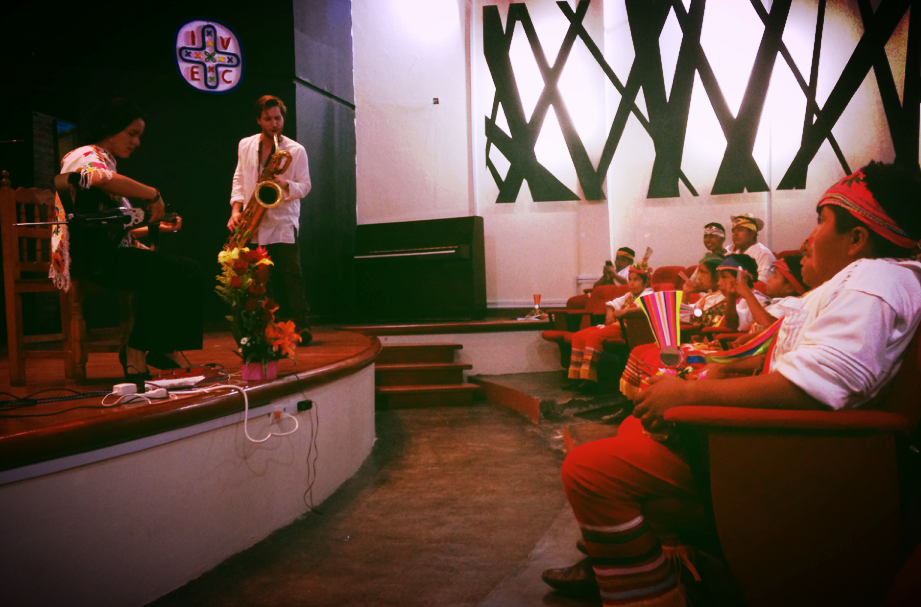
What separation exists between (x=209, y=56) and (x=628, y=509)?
19.1ft

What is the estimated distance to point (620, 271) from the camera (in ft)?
19.1

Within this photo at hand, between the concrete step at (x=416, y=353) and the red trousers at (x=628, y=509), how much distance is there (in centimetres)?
385

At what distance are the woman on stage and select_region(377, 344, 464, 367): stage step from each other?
265 centimetres

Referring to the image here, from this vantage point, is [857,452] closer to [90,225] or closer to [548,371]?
[90,225]

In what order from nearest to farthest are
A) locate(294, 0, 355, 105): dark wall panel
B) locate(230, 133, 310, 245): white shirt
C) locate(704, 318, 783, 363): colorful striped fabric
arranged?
locate(704, 318, 783, 363): colorful striped fabric, locate(230, 133, 310, 245): white shirt, locate(294, 0, 355, 105): dark wall panel

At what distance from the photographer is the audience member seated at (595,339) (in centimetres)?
430

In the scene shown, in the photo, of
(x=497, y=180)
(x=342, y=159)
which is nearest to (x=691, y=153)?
(x=497, y=180)

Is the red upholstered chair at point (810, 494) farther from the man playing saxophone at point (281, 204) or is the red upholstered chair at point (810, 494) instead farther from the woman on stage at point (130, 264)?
the man playing saxophone at point (281, 204)

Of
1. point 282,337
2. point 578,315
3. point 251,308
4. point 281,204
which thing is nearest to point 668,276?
point 578,315

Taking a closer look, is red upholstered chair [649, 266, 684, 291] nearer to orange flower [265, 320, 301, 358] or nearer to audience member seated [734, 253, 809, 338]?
audience member seated [734, 253, 809, 338]

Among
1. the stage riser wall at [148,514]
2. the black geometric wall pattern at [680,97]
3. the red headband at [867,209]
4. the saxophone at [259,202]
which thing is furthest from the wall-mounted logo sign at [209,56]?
the red headband at [867,209]

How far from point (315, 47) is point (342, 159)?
3.89ft

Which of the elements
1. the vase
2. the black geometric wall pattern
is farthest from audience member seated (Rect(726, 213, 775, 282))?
the vase

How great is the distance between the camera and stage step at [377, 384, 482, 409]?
184 inches
